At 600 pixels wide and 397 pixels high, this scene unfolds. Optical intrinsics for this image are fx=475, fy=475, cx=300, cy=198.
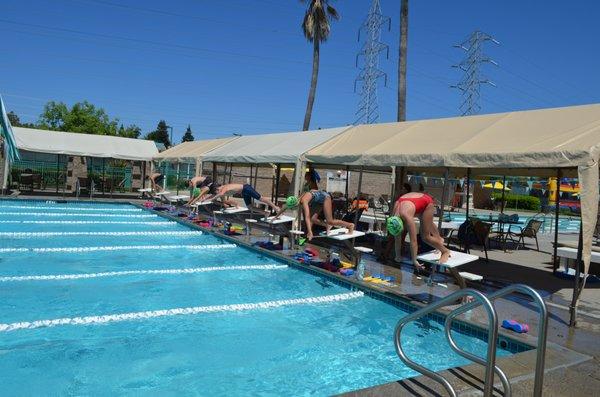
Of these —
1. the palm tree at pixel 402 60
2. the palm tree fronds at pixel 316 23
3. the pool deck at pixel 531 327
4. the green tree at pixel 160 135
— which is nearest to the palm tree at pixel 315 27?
the palm tree fronds at pixel 316 23

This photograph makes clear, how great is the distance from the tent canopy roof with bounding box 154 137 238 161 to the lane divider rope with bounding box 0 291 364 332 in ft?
36.5

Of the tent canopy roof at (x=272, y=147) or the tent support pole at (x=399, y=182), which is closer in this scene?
the tent support pole at (x=399, y=182)

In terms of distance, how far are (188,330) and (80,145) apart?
60.2 ft

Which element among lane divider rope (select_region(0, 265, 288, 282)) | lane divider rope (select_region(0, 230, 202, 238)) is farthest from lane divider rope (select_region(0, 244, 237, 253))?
lane divider rope (select_region(0, 265, 288, 282))

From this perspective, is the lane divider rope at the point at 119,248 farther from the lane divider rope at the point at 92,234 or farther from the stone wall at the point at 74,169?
the stone wall at the point at 74,169

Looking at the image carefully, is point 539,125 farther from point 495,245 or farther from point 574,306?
point 495,245

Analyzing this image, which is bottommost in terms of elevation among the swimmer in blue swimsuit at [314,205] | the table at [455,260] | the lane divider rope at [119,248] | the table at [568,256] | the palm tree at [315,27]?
the lane divider rope at [119,248]

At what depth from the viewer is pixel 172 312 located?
6660 millimetres

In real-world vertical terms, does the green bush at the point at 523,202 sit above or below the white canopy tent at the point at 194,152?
below

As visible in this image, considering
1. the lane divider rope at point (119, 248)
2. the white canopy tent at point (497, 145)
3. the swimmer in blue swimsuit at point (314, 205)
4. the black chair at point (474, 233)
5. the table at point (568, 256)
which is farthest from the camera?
the black chair at point (474, 233)

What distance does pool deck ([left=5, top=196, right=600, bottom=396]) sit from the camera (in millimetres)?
3695

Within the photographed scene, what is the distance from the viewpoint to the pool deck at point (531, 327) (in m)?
3.70

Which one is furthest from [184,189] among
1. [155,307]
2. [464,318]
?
[464,318]

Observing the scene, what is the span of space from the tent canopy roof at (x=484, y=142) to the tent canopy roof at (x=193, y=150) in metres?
8.39
